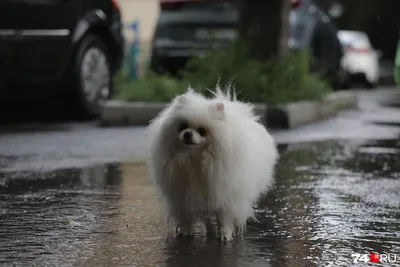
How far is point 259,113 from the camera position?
11.1m

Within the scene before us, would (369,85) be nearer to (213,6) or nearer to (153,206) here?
(213,6)

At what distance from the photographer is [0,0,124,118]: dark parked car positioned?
1075 centimetres

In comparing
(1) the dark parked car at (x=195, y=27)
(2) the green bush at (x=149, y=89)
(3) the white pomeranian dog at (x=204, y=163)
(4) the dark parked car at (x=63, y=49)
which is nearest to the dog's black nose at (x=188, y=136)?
(3) the white pomeranian dog at (x=204, y=163)

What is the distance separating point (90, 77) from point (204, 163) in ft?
23.3

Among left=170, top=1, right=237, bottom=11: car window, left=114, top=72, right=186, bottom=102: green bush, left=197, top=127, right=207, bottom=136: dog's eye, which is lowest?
left=114, top=72, right=186, bottom=102: green bush

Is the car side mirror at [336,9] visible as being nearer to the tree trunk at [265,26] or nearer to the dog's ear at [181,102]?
the tree trunk at [265,26]

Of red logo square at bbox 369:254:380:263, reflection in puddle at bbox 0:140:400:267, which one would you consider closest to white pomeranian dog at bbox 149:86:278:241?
reflection in puddle at bbox 0:140:400:267

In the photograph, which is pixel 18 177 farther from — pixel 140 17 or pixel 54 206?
pixel 140 17

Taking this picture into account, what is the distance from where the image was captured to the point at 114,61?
12.8 metres

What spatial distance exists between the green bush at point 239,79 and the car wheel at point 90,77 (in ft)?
0.81

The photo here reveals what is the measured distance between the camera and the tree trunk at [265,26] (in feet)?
41.1

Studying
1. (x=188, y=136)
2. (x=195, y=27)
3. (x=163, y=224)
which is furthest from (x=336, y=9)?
(x=188, y=136)

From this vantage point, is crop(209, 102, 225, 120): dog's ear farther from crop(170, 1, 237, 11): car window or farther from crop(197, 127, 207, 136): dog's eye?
crop(170, 1, 237, 11): car window

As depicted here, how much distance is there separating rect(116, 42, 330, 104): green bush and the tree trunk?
0.27 meters
